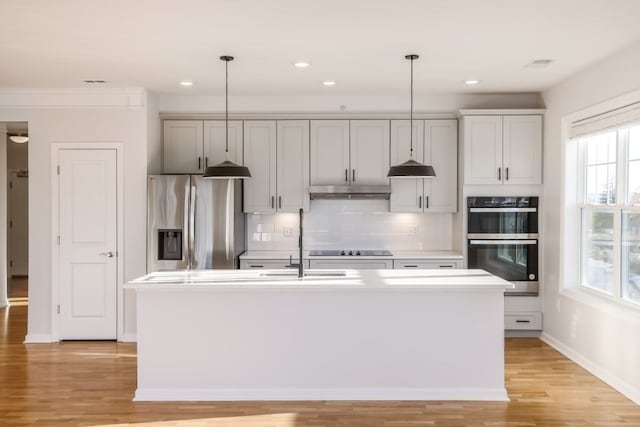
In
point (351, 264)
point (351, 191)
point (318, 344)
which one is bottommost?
point (318, 344)

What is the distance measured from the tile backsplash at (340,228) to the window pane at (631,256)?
2.41m

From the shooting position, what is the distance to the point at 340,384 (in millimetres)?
4141

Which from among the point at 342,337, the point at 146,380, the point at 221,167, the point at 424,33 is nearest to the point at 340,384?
the point at 342,337

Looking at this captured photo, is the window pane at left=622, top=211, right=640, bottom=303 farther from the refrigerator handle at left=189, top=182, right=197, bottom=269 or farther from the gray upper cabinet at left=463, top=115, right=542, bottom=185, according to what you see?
the refrigerator handle at left=189, top=182, right=197, bottom=269

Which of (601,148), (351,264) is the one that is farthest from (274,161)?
(601,148)

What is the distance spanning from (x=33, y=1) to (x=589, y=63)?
4099 millimetres

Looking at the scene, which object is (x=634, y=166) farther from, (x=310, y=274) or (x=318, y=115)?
(x=318, y=115)

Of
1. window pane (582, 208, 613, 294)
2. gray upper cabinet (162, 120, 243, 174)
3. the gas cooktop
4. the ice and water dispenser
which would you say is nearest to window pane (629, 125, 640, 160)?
window pane (582, 208, 613, 294)

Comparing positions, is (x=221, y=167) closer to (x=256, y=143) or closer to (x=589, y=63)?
(x=256, y=143)

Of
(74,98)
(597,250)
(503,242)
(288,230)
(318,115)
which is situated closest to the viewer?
(597,250)

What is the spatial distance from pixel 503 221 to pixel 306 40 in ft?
9.83

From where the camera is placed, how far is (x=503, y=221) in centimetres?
599

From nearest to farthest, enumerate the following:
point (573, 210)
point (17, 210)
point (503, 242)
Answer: point (573, 210) < point (503, 242) < point (17, 210)

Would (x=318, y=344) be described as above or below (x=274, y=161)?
below
